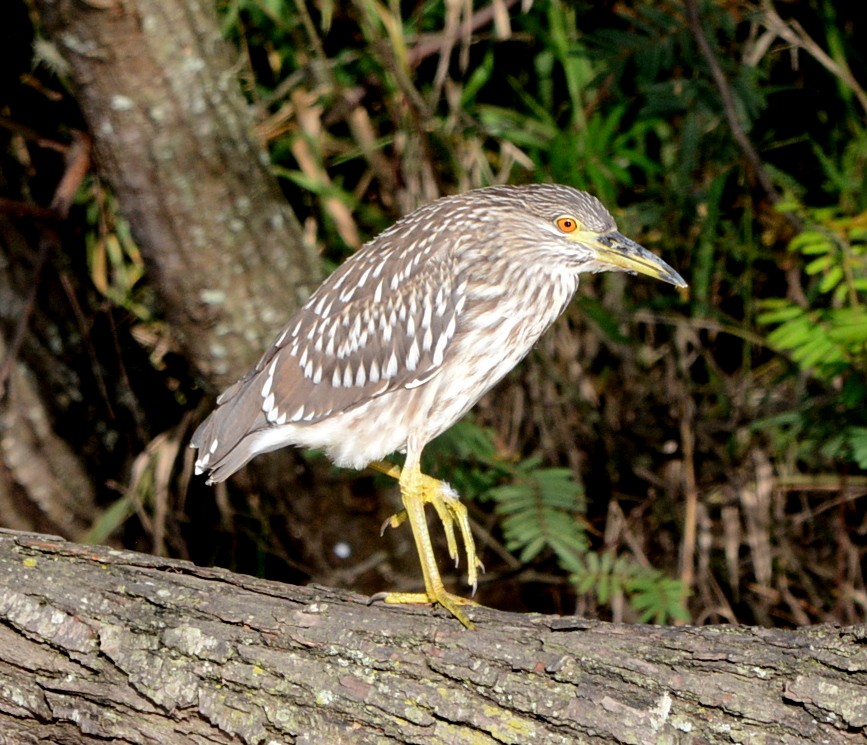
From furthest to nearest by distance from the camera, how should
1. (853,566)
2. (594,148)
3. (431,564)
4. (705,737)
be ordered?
(853,566) < (594,148) < (431,564) < (705,737)

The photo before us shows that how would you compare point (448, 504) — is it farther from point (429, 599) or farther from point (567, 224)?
point (567, 224)

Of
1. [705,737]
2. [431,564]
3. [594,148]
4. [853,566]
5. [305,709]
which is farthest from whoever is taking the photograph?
[853,566]

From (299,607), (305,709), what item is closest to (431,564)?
(299,607)

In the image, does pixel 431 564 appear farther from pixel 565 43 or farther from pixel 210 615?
pixel 565 43

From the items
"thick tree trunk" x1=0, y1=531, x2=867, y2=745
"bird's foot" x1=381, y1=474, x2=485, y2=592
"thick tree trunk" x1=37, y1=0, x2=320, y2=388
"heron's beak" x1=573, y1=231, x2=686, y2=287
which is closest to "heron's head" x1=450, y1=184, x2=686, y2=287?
"heron's beak" x1=573, y1=231, x2=686, y2=287

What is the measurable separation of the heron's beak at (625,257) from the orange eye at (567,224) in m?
0.04

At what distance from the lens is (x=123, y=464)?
5.15 m

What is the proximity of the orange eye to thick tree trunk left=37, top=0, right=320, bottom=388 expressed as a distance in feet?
3.88

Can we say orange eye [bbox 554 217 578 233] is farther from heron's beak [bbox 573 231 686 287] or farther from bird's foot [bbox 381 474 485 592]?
bird's foot [bbox 381 474 485 592]

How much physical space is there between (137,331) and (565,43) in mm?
2269

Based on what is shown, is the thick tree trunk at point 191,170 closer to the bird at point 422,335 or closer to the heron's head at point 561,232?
the bird at point 422,335

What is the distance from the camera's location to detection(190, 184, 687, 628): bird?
11.0ft

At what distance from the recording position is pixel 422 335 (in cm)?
340

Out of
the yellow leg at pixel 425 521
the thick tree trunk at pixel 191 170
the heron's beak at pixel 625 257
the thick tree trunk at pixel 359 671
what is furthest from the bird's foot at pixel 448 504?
the thick tree trunk at pixel 191 170
